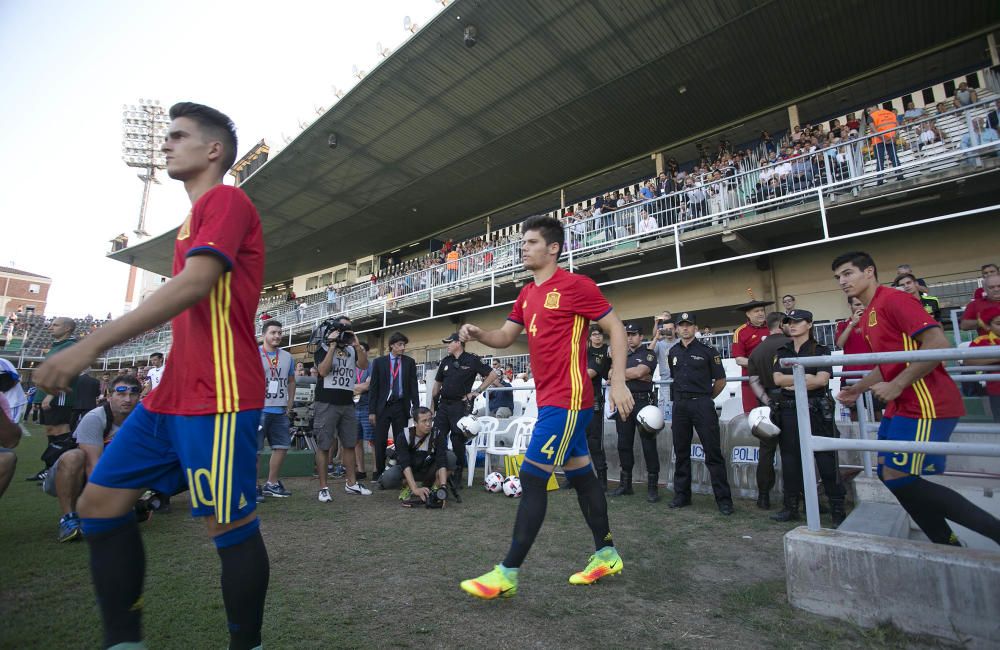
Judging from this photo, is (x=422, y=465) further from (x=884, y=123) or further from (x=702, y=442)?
(x=884, y=123)

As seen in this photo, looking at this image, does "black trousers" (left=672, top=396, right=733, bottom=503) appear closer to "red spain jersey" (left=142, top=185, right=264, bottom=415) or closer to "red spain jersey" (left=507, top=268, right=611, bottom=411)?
"red spain jersey" (left=507, top=268, right=611, bottom=411)

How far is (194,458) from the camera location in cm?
164

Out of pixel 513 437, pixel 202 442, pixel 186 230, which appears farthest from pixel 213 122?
pixel 513 437

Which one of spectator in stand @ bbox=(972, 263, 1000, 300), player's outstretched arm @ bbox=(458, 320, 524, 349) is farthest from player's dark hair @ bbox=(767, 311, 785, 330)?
player's outstretched arm @ bbox=(458, 320, 524, 349)

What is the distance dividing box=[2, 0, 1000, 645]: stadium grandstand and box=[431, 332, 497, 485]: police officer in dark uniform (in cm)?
243

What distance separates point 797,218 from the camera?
1116 cm

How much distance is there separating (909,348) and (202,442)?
3.41 meters

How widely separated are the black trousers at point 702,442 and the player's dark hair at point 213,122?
499 centimetres

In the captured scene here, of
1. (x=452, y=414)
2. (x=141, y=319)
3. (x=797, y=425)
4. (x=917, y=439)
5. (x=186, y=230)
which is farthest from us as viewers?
(x=452, y=414)

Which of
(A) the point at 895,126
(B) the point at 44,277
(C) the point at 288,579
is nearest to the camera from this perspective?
(C) the point at 288,579

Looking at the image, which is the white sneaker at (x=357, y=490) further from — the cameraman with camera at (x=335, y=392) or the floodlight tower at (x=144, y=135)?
the floodlight tower at (x=144, y=135)

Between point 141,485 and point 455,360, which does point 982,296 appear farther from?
point 141,485

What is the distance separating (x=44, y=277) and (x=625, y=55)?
90.1m

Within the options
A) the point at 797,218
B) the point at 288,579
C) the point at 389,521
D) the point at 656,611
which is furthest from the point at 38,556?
the point at 797,218
